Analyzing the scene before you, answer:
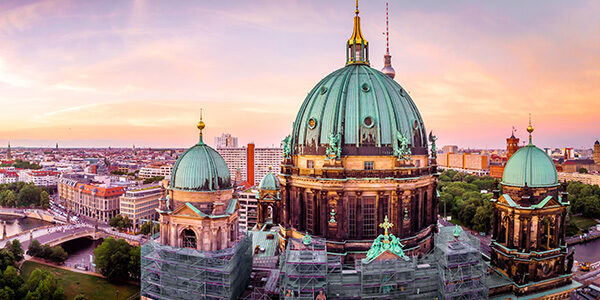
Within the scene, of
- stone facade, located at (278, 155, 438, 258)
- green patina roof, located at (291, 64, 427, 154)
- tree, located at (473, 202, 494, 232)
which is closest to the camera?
stone facade, located at (278, 155, 438, 258)

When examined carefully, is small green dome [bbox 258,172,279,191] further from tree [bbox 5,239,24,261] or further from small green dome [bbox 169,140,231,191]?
tree [bbox 5,239,24,261]

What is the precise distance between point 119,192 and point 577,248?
119834 millimetres

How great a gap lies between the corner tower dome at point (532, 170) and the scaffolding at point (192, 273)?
86.5 feet

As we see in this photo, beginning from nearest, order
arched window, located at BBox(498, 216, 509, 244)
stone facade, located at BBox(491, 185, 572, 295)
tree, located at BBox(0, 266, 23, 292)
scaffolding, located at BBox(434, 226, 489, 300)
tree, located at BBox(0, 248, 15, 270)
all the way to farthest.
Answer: scaffolding, located at BBox(434, 226, 489, 300) → stone facade, located at BBox(491, 185, 572, 295) → arched window, located at BBox(498, 216, 509, 244) → tree, located at BBox(0, 266, 23, 292) → tree, located at BBox(0, 248, 15, 270)

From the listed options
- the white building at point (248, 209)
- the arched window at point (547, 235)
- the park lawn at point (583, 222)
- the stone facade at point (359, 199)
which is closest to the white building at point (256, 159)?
the white building at point (248, 209)

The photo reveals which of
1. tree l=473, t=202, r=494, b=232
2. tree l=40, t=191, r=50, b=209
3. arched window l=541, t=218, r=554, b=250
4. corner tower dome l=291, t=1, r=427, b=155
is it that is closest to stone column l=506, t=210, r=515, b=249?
arched window l=541, t=218, r=554, b=250

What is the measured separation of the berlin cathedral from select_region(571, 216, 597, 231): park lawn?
6830cm

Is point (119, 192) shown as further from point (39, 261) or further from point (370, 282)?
point (370, 282)

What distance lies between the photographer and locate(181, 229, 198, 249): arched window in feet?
95.4

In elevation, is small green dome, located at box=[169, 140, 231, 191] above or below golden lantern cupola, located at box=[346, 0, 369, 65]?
below

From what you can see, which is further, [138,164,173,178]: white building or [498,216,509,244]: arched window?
[138,164,173,178]: white building

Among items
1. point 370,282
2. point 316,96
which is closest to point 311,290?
point 370,282

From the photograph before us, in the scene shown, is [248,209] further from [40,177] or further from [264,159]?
[40,177]

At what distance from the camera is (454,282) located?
2811cm
